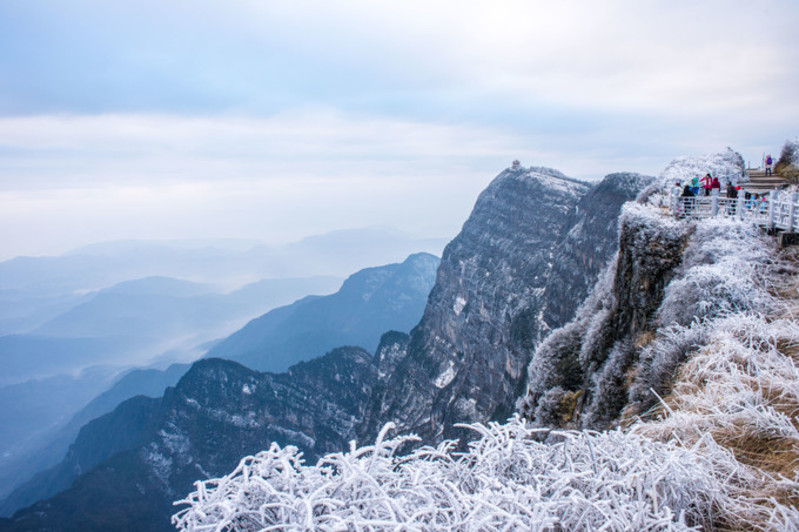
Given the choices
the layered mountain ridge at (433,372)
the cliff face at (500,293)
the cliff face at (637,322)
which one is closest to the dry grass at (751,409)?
the cliff face at (637,322)

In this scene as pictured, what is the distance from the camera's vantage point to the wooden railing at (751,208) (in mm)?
11148

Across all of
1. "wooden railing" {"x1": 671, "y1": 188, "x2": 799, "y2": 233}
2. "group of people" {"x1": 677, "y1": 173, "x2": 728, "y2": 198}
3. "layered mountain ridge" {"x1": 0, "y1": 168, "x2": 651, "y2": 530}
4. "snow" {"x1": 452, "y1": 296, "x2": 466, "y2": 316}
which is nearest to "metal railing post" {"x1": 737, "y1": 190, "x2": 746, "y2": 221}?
"wooden railing" {"x1": 671, "y1": 188, "x2": 799, "y2": 233}

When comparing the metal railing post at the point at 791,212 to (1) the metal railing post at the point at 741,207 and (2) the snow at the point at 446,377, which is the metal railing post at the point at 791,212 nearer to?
(1) the metal railing post at the point at 741,207

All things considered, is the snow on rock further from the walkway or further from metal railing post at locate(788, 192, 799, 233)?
metal railing post at locate(788, 192, 799, 233)

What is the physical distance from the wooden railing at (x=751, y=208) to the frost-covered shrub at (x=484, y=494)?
364 inches

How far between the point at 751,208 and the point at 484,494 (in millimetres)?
14607

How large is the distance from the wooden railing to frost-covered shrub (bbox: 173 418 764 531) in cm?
923

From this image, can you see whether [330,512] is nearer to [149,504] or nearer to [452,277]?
[452,277]

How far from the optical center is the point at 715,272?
1015cm

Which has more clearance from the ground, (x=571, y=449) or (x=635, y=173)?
(x=635, y=173)

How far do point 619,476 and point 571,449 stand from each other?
0.74 m

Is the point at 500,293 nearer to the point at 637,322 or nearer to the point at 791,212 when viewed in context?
the point at 637,322

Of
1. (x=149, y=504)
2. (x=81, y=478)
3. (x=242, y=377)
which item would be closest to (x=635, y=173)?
(x=242, y=377)

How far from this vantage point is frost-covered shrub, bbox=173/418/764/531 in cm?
366
